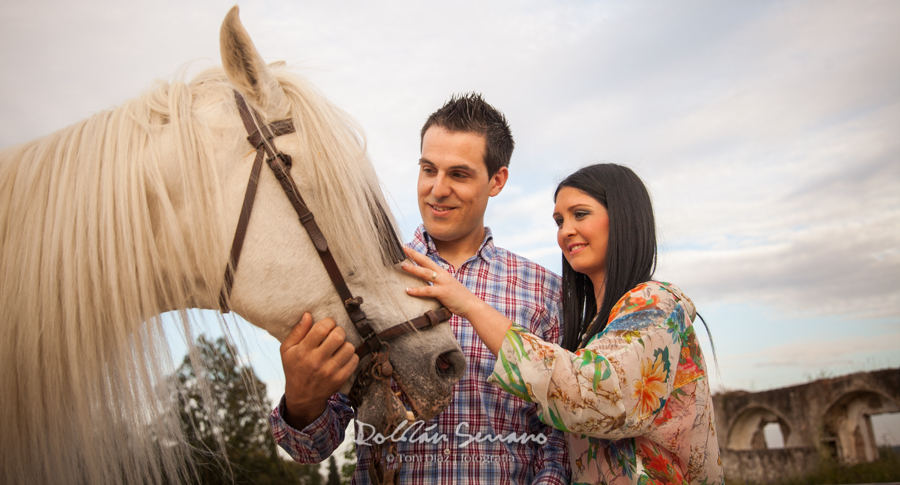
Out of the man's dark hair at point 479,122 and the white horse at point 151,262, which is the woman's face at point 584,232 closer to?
the man's dark hair at point 479,122

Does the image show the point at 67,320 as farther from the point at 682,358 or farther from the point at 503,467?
the point at 682,358

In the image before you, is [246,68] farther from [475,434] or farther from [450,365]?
[475,434]

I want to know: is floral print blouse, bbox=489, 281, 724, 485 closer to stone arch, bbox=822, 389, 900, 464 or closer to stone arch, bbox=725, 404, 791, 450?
stone arch, bbox=822, 389, 900, 464

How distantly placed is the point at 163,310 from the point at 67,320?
251 mm

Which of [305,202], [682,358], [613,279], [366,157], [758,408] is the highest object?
[366,157]

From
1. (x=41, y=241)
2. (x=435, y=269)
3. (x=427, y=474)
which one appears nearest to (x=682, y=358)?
(x=435, y=269)

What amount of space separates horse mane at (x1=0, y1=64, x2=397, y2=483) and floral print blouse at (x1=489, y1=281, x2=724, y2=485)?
65 cm

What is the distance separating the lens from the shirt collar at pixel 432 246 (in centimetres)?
248

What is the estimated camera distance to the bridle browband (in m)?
1.46

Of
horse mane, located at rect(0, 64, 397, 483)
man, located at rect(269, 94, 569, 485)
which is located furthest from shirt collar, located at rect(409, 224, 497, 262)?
horse mane, located at rect(0, 64, 397, 483)

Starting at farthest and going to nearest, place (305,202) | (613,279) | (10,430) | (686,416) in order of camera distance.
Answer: (613,279) → (686,416) → (305,202) → (10,430)

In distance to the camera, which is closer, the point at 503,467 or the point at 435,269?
the point at 435,269

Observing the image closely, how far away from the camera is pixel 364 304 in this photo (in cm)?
154

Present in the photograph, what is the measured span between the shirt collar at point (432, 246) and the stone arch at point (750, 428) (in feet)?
65.8
